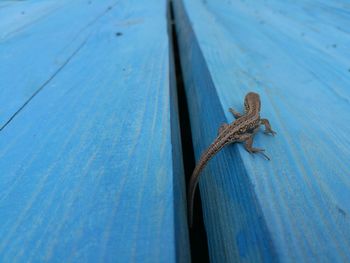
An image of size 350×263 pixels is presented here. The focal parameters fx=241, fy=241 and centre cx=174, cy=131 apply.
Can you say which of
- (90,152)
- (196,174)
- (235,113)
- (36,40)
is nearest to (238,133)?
(235,113)

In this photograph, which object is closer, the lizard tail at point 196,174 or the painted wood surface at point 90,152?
the painted wood surface at point 90,152

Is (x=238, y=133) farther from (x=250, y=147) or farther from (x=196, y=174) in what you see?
(x=196, y=174)

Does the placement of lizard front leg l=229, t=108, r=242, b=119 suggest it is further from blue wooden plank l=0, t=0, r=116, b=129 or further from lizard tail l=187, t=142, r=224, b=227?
blue wooden plank l=0, t=0, r=116, b=129

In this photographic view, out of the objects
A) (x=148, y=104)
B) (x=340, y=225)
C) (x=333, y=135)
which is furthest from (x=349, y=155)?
(x=148, y=104)

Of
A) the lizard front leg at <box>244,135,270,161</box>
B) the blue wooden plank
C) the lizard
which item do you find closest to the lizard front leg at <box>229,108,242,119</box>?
the lizard

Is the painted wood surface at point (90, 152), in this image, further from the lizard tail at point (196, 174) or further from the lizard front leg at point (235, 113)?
the lizard front leg at point (235, 113)

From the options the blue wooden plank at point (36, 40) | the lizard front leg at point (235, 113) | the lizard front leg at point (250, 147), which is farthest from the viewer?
the blue wooden plank at point (36, 40)

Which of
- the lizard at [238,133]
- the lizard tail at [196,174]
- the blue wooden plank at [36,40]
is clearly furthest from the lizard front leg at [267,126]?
the blue wooden plank at [36,40]

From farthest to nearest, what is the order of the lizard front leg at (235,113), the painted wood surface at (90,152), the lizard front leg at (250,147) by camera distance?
the lizard front leg at (235,113) < the lizard front leg at (250,147) < the painted wood surface at (90,152)
